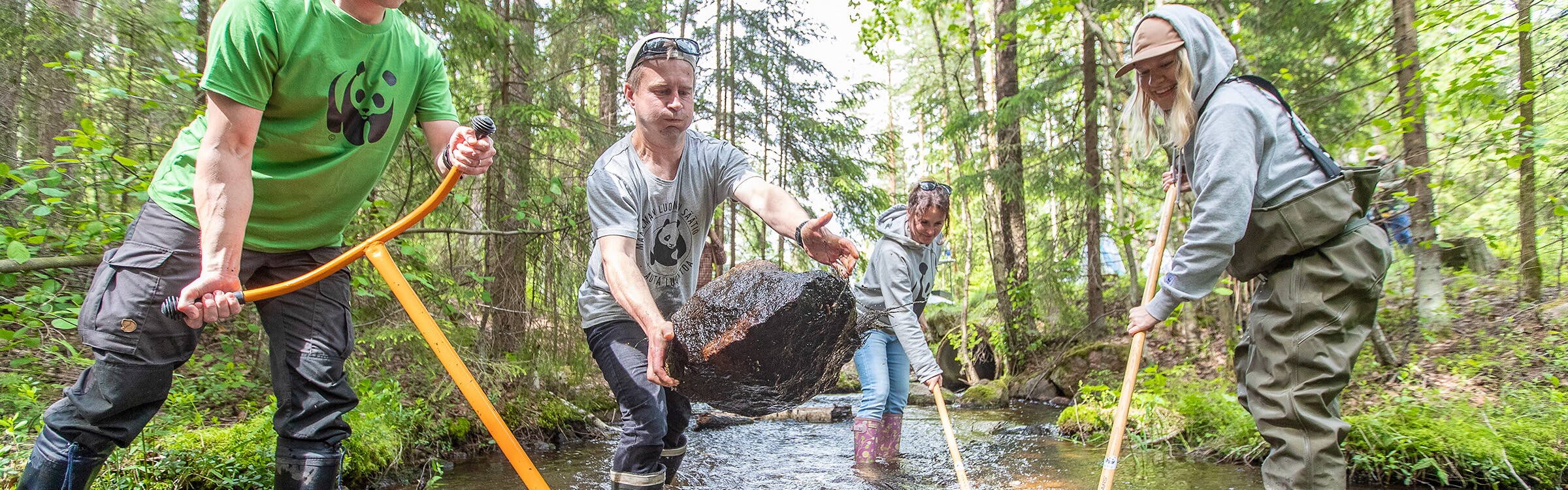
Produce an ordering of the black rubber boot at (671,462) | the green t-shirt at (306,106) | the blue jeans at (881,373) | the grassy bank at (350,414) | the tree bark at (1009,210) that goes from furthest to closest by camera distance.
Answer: the tree bark at (1009,210) < the blue jeans at (881,373) < the grassy bank at (350,414) < the black rubber boot at (671,462) < the green t-shirt at (306,106)

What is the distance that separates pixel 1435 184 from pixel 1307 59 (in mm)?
3469

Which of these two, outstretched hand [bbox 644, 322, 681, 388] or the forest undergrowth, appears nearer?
outstretched hand [bbox 644, 322, 681, 388]

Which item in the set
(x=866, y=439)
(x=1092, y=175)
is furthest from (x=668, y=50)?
(x=1092, y=175)

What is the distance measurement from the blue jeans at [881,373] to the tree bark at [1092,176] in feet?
19.4

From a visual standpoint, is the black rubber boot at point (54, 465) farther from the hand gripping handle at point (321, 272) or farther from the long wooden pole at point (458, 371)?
the long wooden pole at point (458, 371)

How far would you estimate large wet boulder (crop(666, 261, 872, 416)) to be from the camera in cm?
292

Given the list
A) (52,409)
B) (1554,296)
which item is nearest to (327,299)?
(52,409)

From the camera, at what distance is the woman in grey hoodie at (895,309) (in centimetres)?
489

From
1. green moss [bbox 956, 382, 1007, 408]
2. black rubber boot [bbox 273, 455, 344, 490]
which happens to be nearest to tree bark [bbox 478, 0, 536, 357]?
black rubber boot [bbox 273, 455, 344, 490]

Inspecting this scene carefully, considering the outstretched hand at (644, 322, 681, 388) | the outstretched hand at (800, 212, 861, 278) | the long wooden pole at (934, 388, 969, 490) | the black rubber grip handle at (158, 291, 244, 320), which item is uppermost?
the outstretched hand at (800, 212, 861, 278)

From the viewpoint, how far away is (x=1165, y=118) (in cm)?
318

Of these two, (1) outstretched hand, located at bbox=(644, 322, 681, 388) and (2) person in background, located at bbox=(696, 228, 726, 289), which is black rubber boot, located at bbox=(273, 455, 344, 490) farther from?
(2) person in background, located at bbox=(696, 228, 726, 289)

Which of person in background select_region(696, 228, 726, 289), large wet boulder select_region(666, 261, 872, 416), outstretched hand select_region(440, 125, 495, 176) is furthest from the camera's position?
person in background select_region(696, 228, 726, 289)

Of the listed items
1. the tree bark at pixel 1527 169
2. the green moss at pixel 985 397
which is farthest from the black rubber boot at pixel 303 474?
the green moss at pixel 985 397
